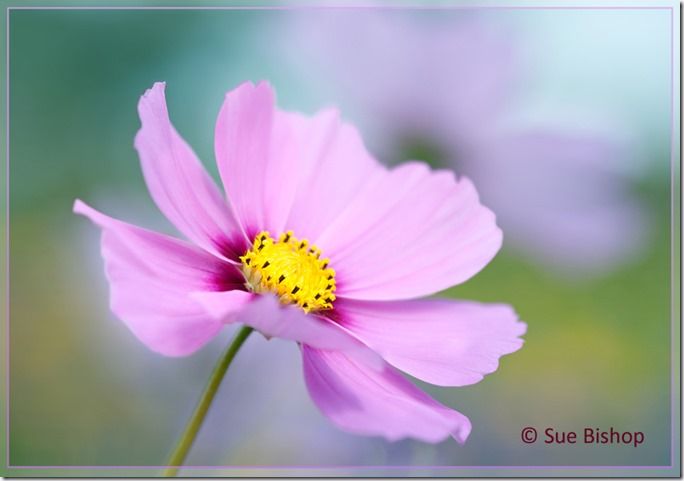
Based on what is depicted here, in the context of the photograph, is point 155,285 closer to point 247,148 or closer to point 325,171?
point 247,148

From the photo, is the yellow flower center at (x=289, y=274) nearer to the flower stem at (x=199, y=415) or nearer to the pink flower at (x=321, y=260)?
the pink flower at (x=321, y=260)

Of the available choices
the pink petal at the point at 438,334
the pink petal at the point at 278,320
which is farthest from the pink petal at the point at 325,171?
the pink petal at the point at 278,320

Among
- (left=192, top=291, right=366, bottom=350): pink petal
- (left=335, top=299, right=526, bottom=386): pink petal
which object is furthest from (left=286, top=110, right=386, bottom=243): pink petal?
(left=192, top=291, right=366, bottom=350): pink petal

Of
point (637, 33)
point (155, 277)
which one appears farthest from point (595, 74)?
point (155, 277)

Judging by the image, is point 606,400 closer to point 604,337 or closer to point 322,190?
point 604,337

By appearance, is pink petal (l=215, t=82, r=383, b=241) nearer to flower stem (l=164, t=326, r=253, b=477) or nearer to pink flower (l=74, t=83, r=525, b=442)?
pink flower (l=74, t=83, r=525, b=442)
